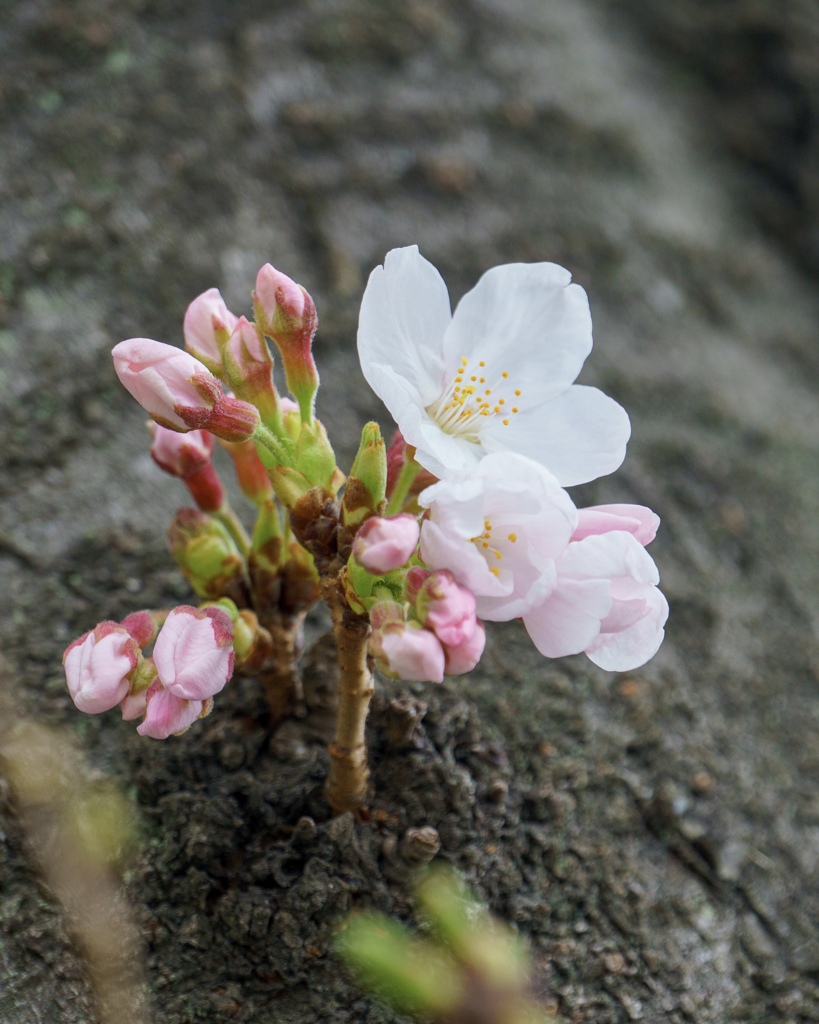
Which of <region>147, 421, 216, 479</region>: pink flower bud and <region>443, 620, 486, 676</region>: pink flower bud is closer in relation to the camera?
<region>443, 620, 486, 676</region>: pink flower bud

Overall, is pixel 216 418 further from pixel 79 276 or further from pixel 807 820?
pixel 807 820

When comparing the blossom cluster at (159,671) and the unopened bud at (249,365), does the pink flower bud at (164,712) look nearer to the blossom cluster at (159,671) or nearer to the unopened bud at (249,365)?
the blossom cluster at (159,671)

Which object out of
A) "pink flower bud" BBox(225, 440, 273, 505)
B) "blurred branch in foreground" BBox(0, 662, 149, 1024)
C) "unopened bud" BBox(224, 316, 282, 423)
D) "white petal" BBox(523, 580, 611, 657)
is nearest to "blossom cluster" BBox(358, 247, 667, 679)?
"white petal" BBox(523, 580, 611, 657)

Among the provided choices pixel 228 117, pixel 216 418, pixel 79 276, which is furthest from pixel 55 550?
pixel 228 117

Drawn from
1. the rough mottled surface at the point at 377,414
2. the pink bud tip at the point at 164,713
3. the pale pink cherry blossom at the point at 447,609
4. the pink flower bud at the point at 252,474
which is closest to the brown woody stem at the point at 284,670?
the rough mottled surface at the point at 377,414

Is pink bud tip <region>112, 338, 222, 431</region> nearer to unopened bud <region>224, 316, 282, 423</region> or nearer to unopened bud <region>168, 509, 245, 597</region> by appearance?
unopened bud <region>224, 316, 282, 423</region>

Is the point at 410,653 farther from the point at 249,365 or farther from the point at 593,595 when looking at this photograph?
the point at 249,365
